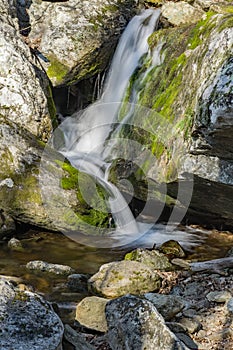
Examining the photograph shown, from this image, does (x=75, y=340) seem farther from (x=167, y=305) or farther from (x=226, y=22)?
(x=226, y=22)

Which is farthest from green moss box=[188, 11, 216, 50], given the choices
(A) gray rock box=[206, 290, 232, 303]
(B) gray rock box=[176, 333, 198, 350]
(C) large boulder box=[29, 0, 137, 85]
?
(B) gray rock box=[176, 333, 198, 350]

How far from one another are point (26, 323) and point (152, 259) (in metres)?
3.22

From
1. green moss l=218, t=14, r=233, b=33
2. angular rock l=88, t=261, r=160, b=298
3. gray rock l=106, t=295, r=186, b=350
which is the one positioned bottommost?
angular rock l=88, t=261, r=160, b=298

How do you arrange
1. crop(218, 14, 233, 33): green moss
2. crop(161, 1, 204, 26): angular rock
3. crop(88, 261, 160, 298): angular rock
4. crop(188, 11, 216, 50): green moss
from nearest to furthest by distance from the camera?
1. crop(88, 261, 160, 298): angular rock
2. crop(218, 14, 233, 33): green moss
3. crop(188, 11, 216, 50): green moss
4. crop(161, 1, 204, 26): angular rock

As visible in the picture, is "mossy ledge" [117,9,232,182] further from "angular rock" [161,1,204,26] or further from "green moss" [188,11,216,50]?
"angular rock" [161,1,204,26]

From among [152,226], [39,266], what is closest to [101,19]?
[152,226]

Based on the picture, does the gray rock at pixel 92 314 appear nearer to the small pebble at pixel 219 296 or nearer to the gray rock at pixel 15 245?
the small pebble at pixel 219 296

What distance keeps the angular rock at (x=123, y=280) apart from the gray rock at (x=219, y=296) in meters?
0.68

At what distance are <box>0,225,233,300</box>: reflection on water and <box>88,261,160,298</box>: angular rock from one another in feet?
1.42

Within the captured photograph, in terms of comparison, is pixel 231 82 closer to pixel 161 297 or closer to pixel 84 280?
pixel 161 297

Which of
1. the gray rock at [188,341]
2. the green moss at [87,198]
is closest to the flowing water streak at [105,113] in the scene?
the green moss at [87,198]

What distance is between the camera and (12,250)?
6539mm

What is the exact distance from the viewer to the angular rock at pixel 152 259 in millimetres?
5720

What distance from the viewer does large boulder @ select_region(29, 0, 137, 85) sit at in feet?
36.7
